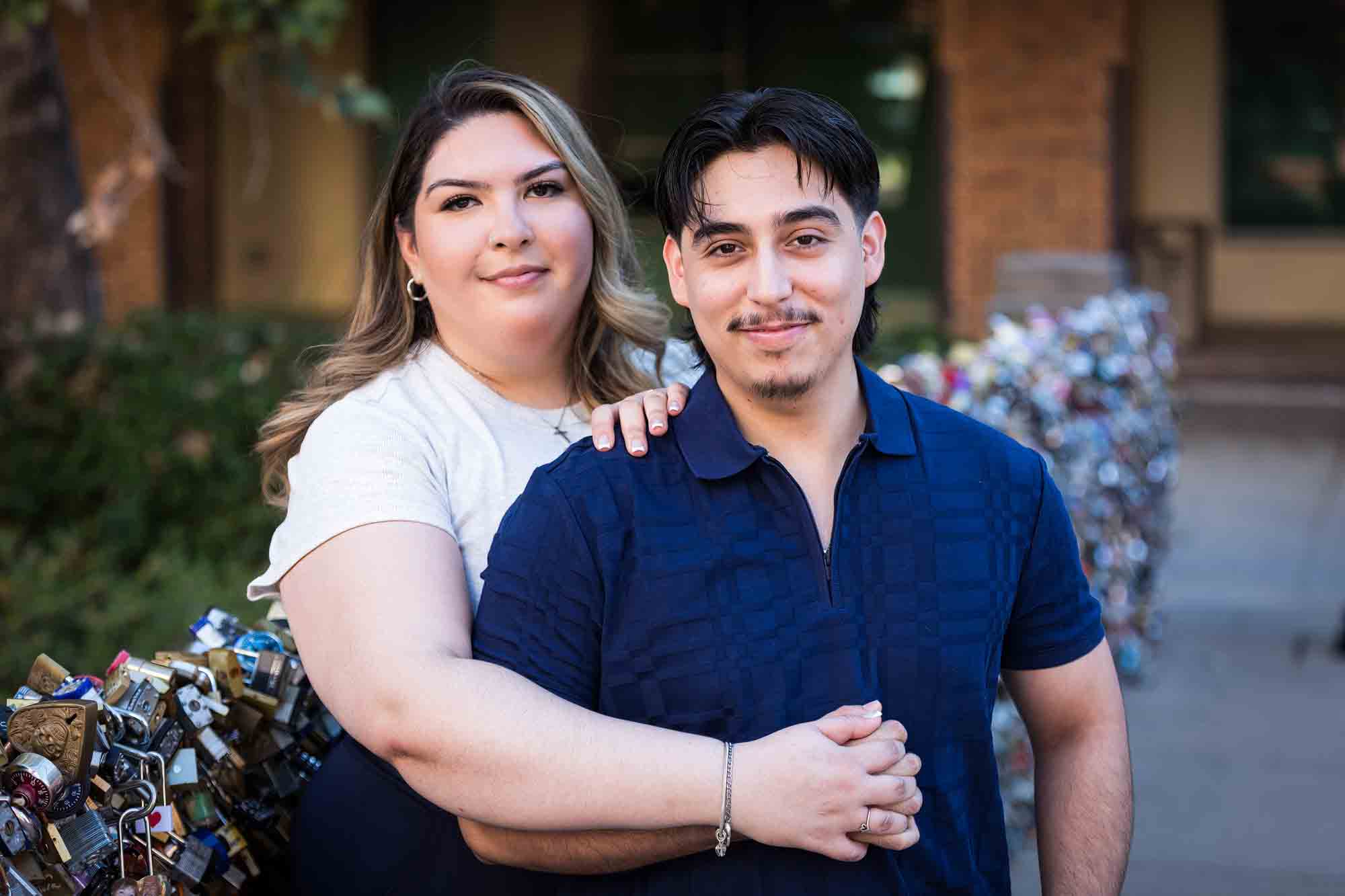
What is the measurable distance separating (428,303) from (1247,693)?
4.09 meters

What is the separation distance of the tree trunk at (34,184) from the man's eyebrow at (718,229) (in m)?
5.70

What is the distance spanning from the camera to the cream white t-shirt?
2.37m

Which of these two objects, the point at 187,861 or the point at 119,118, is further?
the point at 119,118

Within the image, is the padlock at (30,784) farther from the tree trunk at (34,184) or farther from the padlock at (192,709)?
the tree trunk at (34,184)

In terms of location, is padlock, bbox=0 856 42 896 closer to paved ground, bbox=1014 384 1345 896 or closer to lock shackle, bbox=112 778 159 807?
lock shackle, bbox=112 778 159 807

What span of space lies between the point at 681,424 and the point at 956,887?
2.47ft

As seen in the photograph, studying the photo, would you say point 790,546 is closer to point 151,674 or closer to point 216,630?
point 151,674

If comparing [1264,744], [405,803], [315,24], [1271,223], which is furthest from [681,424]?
[1271,223]

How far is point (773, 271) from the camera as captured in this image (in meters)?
2.21

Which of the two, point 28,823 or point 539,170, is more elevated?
point 539,170

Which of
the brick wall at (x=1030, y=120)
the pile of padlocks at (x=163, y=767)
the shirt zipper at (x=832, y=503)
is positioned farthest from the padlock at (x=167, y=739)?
the brick wall at (x=1030, y=120)

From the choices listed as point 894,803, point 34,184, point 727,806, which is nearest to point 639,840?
point 727,806

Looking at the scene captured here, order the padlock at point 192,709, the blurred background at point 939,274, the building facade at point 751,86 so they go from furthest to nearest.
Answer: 1. the building facade at point 751,86
2. the blurred background at point 939,274
3. the padlock at point 192,709

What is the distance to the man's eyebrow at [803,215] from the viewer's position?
7.31 ft
